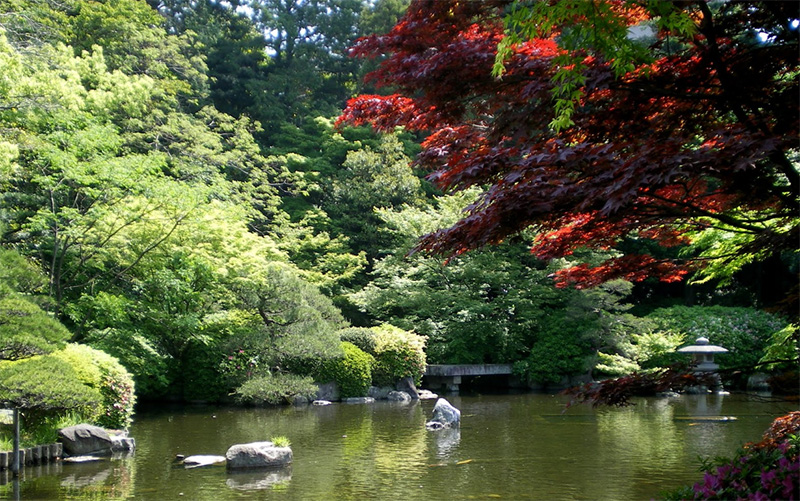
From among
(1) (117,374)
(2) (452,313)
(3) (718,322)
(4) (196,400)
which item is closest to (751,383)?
(3) (718,322)

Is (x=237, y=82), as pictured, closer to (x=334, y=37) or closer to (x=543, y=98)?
(x=334, y=37)

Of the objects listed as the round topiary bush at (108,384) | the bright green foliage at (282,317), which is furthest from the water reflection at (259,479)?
the bright green foliage at (282,317)

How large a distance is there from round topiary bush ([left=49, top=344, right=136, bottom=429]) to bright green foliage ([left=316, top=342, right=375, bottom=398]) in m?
5.40

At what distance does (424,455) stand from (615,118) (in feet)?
17.2

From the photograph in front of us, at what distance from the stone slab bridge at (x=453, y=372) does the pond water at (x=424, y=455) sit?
12.9 ft

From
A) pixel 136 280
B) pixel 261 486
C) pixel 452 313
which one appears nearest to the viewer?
pixel 261 486

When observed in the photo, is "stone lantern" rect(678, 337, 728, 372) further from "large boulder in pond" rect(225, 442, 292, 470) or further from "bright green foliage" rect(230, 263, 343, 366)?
"large boulder in pond" rect(225, 442, 292, 470)

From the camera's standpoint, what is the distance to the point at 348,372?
14.7 meters

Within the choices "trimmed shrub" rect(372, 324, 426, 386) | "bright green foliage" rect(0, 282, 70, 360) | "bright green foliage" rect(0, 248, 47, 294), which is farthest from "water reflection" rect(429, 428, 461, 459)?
"trimmed shrub" rect(372, 324, 426, 386)

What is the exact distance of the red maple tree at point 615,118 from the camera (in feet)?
10.4

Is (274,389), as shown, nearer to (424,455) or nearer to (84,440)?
(84,440)

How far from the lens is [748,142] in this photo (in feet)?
9.68

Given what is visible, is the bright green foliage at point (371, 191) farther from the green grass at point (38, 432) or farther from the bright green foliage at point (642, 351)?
the green grass at point (38, 432)

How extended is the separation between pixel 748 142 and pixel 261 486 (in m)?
5.27
